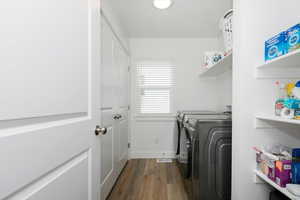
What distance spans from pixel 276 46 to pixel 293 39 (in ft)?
0.29

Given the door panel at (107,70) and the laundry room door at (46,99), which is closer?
the laundry room door at (46,99)

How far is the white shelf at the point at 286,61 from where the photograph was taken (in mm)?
802

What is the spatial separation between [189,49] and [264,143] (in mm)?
2360

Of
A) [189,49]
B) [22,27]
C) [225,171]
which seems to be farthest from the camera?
[189,49]

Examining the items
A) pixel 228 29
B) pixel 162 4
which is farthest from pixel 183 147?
pixel 162 4

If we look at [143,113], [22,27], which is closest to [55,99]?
[22,27]

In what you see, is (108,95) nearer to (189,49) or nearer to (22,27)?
(22,27)

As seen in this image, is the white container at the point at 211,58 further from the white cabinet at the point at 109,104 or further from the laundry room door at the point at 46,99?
the laundry room door at the point at 46,99

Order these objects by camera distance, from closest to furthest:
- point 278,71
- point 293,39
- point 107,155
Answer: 1. point 293,39
2. point 278,71
3. point 107,155

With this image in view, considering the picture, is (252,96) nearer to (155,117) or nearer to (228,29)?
(228,29)

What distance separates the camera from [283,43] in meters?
0.88

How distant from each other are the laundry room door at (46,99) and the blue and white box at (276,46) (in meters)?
1.04

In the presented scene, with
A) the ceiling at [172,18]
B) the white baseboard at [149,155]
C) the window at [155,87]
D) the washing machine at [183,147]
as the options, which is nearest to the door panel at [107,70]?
the ceiling at [172,18]

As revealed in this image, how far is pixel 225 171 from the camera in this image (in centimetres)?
132
